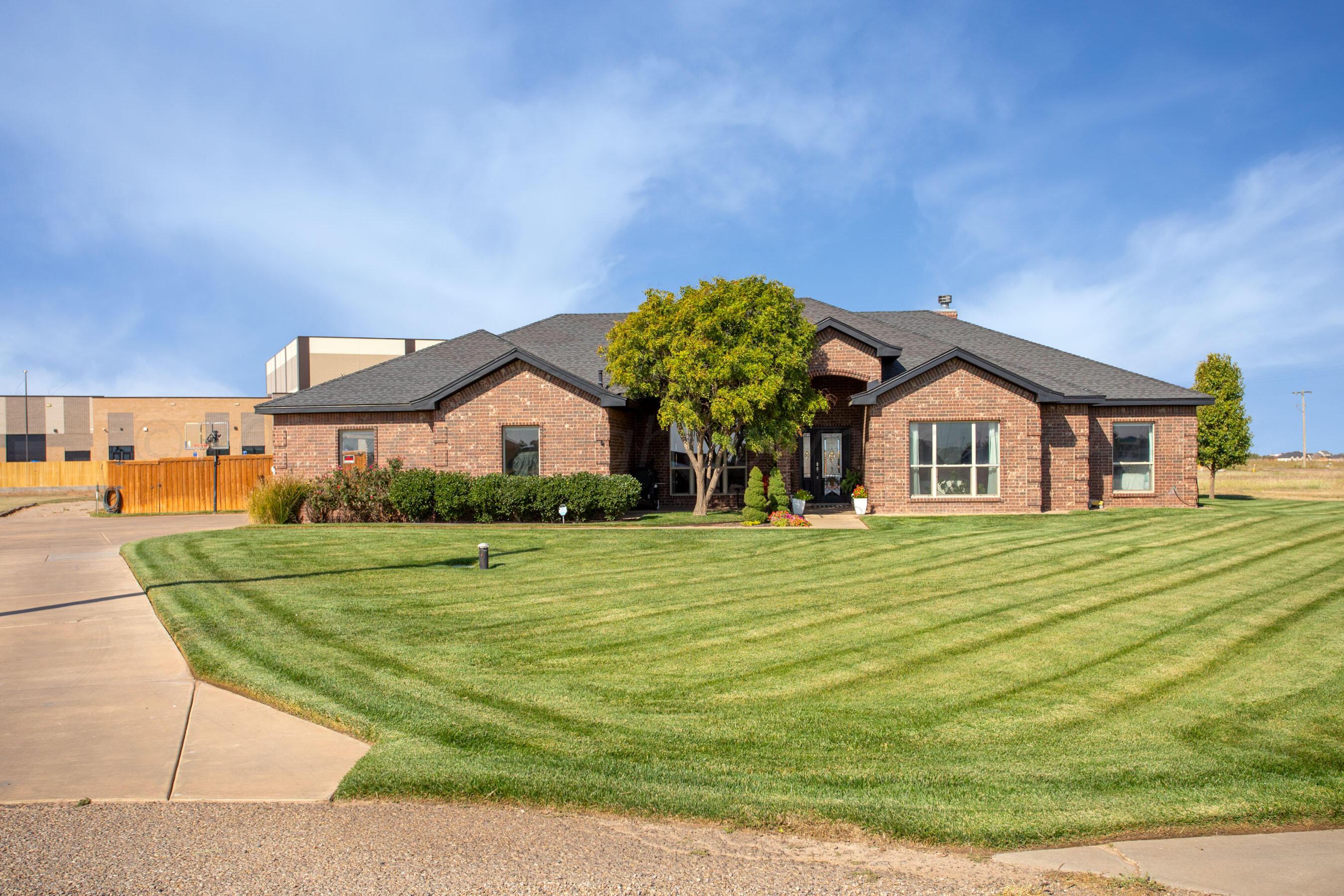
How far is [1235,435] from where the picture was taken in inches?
1165

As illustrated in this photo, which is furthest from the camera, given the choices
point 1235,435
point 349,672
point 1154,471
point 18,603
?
point 1235,435

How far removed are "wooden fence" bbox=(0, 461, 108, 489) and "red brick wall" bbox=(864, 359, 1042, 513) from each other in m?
51.9

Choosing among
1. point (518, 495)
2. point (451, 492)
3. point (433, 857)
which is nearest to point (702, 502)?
point (518, 495)

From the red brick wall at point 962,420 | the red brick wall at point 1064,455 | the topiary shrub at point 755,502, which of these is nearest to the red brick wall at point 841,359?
the red brick wall at point 962,420

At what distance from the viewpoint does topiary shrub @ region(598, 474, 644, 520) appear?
20.3m

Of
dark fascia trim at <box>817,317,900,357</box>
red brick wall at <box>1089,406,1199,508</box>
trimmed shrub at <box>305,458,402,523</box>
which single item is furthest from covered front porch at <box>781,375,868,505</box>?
trimmed shrub at <box>305,458,402,523</box>

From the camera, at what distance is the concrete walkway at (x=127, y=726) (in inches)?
189

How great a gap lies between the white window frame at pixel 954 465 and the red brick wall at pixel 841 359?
234 cm

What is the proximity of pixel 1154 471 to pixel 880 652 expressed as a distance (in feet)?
64.4

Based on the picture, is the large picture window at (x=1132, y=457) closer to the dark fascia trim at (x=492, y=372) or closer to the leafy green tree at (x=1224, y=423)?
the leafy green tree at (x=1224, y=423)

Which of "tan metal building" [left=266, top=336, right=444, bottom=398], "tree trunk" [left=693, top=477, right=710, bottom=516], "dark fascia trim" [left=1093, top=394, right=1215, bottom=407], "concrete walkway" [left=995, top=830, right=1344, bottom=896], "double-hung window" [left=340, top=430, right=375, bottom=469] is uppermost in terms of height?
"tan metal building" [left=266, top=336, right=444, bottom=398]

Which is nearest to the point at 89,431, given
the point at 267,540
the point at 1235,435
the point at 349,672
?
the point at 267,540

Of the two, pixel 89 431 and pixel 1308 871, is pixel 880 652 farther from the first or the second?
pixel 89 431

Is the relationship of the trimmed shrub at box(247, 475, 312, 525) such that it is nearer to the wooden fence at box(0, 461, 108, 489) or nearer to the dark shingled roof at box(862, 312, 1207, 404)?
the dark shingled roof at box(862, 312, 1207, 404)
